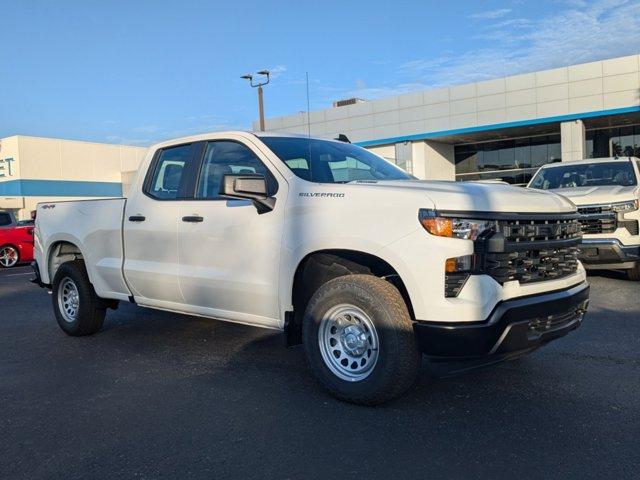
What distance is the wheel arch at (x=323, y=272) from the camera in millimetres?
4059

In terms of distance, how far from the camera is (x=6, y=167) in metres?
40.9

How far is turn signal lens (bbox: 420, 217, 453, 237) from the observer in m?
3.58

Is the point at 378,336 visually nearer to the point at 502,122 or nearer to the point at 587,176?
the point at 587,176

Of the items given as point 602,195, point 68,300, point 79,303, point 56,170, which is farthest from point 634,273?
point 56,170

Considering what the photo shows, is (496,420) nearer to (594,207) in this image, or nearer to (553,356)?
(553,356)

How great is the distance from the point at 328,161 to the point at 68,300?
358cm

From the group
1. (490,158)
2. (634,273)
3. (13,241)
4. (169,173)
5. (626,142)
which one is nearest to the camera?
(169,173)

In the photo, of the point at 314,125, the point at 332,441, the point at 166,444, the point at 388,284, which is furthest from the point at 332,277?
the point at 314,125

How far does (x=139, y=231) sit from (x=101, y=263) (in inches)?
30.1

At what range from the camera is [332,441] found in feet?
11.3

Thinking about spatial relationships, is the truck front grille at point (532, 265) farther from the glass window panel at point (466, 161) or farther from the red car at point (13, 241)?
the glass window panel at point (466, 161)

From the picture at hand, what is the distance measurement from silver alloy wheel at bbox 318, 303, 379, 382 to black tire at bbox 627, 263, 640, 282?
6539 millimetres

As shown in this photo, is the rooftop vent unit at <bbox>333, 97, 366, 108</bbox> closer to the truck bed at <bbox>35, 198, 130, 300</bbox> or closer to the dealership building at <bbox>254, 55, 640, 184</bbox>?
the dealership building at <bbox>254, 55, 640, 184</bbox>

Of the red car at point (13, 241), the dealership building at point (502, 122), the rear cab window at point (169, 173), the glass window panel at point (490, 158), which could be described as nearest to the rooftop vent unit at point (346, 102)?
the dealership building at point (502, 122)
